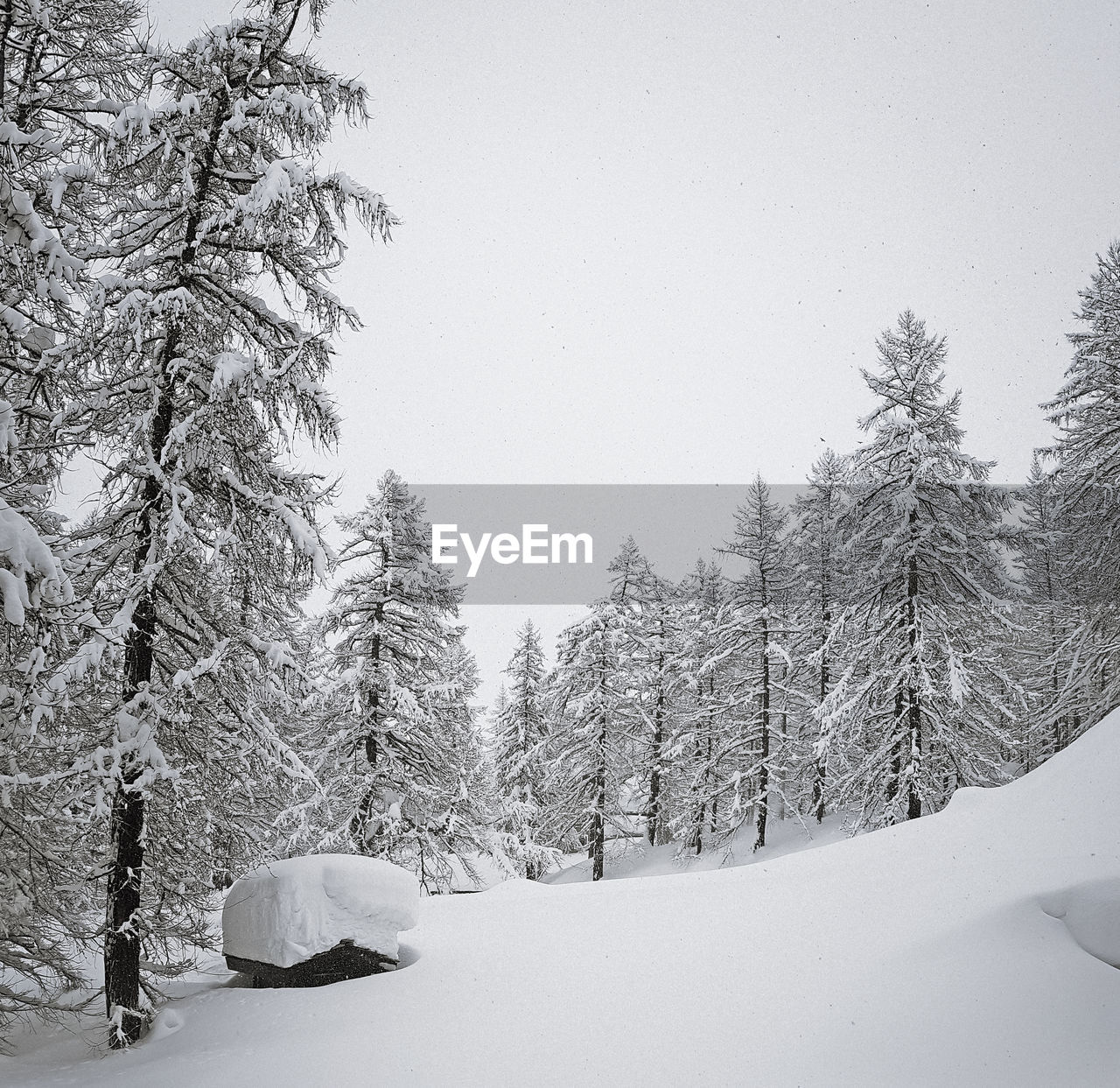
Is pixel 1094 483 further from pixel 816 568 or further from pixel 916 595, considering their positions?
pixel 816 568

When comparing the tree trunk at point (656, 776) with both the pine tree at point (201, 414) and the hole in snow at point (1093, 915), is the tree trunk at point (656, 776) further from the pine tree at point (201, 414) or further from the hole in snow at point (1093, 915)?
the pine tree at point (201, 414)

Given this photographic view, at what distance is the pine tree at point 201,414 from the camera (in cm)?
686

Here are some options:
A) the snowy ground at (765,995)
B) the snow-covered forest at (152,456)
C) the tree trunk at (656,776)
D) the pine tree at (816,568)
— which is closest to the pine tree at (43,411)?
the snow-covered forest at (152,456)

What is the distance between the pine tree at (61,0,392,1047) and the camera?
22.5ft

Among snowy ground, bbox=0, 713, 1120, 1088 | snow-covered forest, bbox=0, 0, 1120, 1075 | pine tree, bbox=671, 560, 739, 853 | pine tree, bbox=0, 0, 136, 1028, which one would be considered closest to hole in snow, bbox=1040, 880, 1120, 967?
snowy ground, bbox=0, 713, 1120, 1088

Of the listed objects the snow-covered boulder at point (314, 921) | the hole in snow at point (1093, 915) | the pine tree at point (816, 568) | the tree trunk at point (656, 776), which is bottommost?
the tree trunk at point (656, 776)

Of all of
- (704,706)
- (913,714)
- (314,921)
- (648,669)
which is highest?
(913,714)

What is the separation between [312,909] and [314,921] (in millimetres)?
120

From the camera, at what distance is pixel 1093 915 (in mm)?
6066

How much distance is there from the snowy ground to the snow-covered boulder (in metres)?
0.34

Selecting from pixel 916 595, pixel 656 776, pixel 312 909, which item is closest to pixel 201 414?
pixel 312 909

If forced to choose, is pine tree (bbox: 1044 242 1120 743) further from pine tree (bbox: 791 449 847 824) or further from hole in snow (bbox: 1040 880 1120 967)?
hole in snow (bbox: 1040 880 1120 967)

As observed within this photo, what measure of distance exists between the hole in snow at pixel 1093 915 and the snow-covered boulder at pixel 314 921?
662 centimetres

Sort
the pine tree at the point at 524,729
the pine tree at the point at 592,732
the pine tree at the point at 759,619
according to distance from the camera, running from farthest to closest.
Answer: the pine tree at the point at 524,729
the pine tree at the point at 592,732
the pine tree at the point at 759,619
